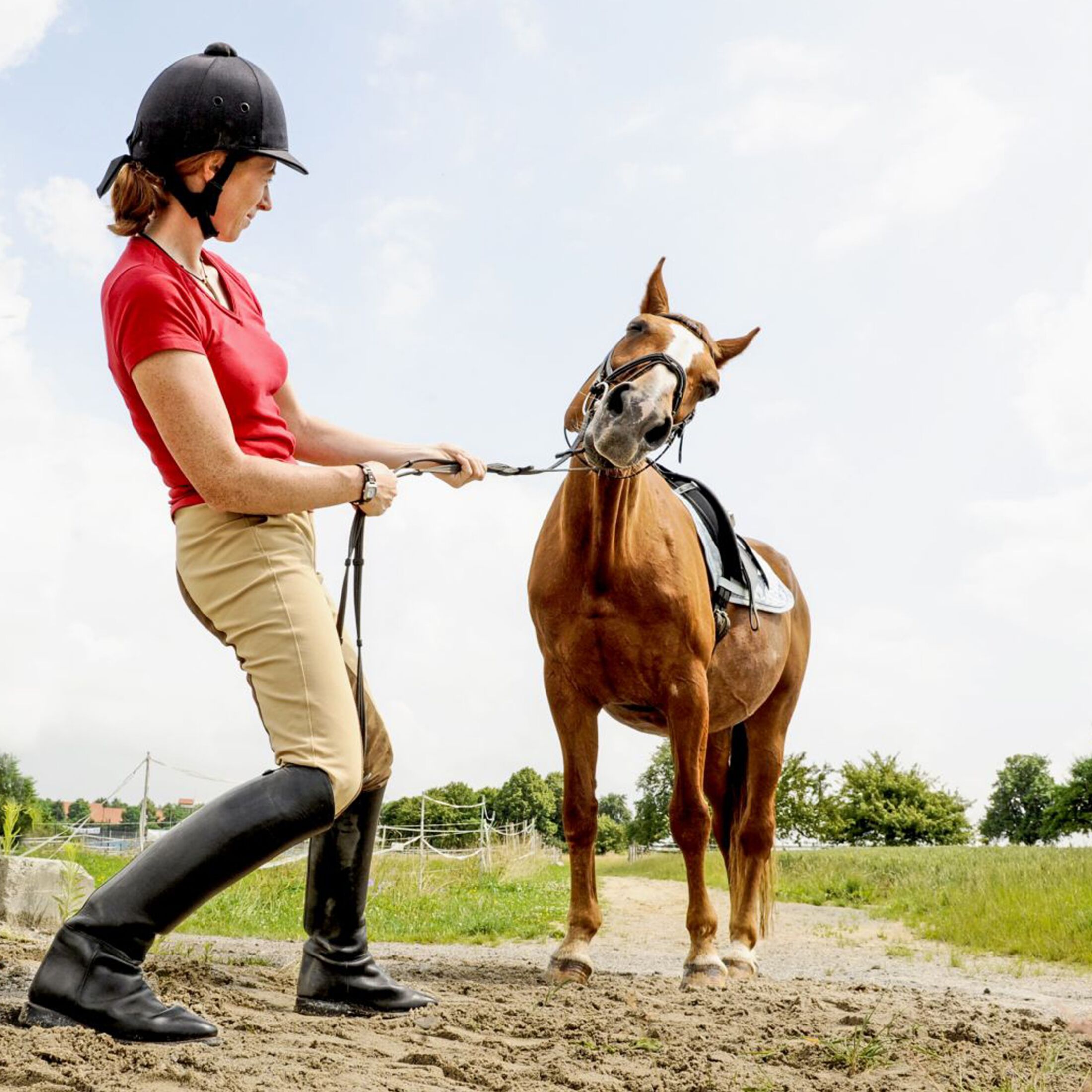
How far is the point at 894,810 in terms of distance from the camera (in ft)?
154

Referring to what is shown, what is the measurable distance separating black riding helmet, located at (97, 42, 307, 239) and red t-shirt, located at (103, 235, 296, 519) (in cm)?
19

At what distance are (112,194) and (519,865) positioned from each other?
1890 cm

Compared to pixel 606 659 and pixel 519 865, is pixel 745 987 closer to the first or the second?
pixel 606 659

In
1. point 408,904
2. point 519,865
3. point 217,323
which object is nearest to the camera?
point 217,323

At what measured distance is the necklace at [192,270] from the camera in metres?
2.76

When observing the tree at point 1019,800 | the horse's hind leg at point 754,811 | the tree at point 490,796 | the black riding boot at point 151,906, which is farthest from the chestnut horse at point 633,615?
the tree at point 1019,800

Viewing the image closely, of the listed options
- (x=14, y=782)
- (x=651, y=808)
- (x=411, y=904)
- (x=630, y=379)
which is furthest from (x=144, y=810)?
(x=14, y=782)

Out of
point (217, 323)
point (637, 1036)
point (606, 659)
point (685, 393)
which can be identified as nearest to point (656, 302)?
point (685, 393)

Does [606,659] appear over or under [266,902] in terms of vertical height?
over

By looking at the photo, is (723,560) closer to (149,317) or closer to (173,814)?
(149,317)

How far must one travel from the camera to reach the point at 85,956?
2.55m

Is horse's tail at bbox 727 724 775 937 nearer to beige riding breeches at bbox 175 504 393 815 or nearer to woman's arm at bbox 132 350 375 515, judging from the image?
beige riding breeches at bbox 175 504 393 815

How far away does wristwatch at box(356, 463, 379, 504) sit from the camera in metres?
2.73

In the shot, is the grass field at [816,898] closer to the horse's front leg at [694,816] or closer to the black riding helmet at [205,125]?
the horse's front leg at [694,816]
